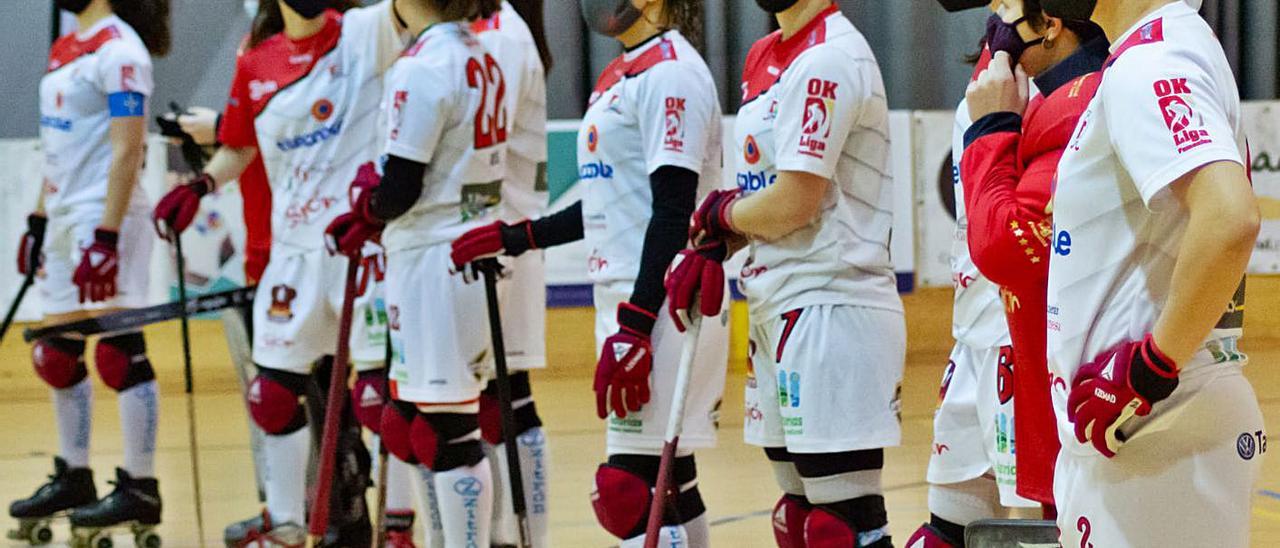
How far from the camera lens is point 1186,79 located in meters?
1.85

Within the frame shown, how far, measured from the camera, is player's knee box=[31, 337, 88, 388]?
5.35m

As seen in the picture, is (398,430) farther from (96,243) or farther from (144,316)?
(96,243)

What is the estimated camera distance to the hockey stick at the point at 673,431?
10.2 feet

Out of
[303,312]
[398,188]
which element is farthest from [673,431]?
[303,312]

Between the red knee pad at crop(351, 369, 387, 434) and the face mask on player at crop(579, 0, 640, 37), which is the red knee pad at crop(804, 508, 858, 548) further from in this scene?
the red knee pad at crop(351, 369, 387, 434)

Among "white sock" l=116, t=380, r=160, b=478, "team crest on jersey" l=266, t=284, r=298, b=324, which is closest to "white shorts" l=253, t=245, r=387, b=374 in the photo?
"team crest on jersey" l=266, t=284, r=298, b=324

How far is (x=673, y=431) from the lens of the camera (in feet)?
10.2

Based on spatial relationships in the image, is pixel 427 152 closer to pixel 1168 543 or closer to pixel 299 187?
pixel 299 187

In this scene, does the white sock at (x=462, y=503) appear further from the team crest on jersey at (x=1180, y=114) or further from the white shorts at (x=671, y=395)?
the team crest on jersey at (x=1180, y=114)

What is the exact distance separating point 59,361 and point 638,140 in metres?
2.80

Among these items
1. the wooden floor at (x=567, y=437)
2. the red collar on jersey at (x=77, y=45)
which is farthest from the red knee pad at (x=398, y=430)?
the red collar on jersey at (x=77, y=45)

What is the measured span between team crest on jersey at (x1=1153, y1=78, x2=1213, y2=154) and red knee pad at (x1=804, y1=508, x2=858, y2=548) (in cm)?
150

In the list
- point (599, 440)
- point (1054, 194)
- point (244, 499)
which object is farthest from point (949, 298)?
point (1054, 194)

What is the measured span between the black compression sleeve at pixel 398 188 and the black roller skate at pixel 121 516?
5.92 feet
